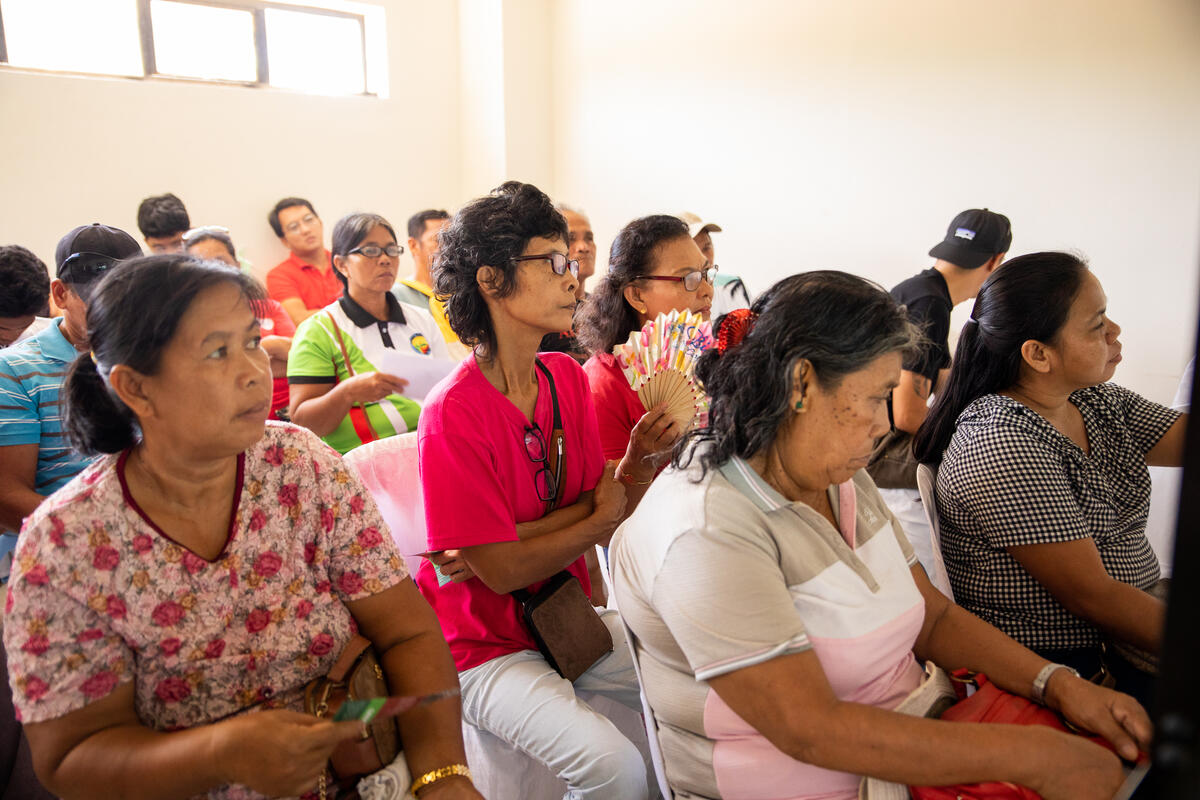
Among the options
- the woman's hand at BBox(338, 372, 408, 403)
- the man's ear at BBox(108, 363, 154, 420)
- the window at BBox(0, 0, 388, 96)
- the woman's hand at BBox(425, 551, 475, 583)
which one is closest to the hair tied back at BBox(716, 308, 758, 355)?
the woman's hand at BBox(425, 551, 475, 583)

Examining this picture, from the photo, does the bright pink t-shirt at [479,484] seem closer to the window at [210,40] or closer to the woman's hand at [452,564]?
the woman's hand at [452,564]

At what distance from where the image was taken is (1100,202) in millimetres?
3801

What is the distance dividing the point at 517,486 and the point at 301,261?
450 cm

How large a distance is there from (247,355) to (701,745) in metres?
1.01

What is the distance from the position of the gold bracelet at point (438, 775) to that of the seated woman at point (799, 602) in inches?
14.0

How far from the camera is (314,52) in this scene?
237 inches

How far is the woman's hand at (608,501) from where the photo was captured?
1.91 meters

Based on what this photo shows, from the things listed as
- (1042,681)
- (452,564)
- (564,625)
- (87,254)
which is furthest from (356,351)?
(1042,681)

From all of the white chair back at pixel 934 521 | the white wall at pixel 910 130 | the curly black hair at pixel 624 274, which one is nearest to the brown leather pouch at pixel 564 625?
the white chair back at pixel 934 521

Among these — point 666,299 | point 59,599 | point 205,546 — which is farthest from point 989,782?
point 666,299

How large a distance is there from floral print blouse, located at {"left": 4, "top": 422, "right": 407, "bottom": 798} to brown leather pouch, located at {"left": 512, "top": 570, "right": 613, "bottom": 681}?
0.40m

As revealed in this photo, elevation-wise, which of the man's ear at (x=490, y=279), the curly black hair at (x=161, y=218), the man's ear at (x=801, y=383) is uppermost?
the curly black hair at (x=161, y=218)

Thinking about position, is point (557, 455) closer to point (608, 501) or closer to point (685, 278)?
point (608, 501)

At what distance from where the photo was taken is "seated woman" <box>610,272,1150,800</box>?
122 cm
